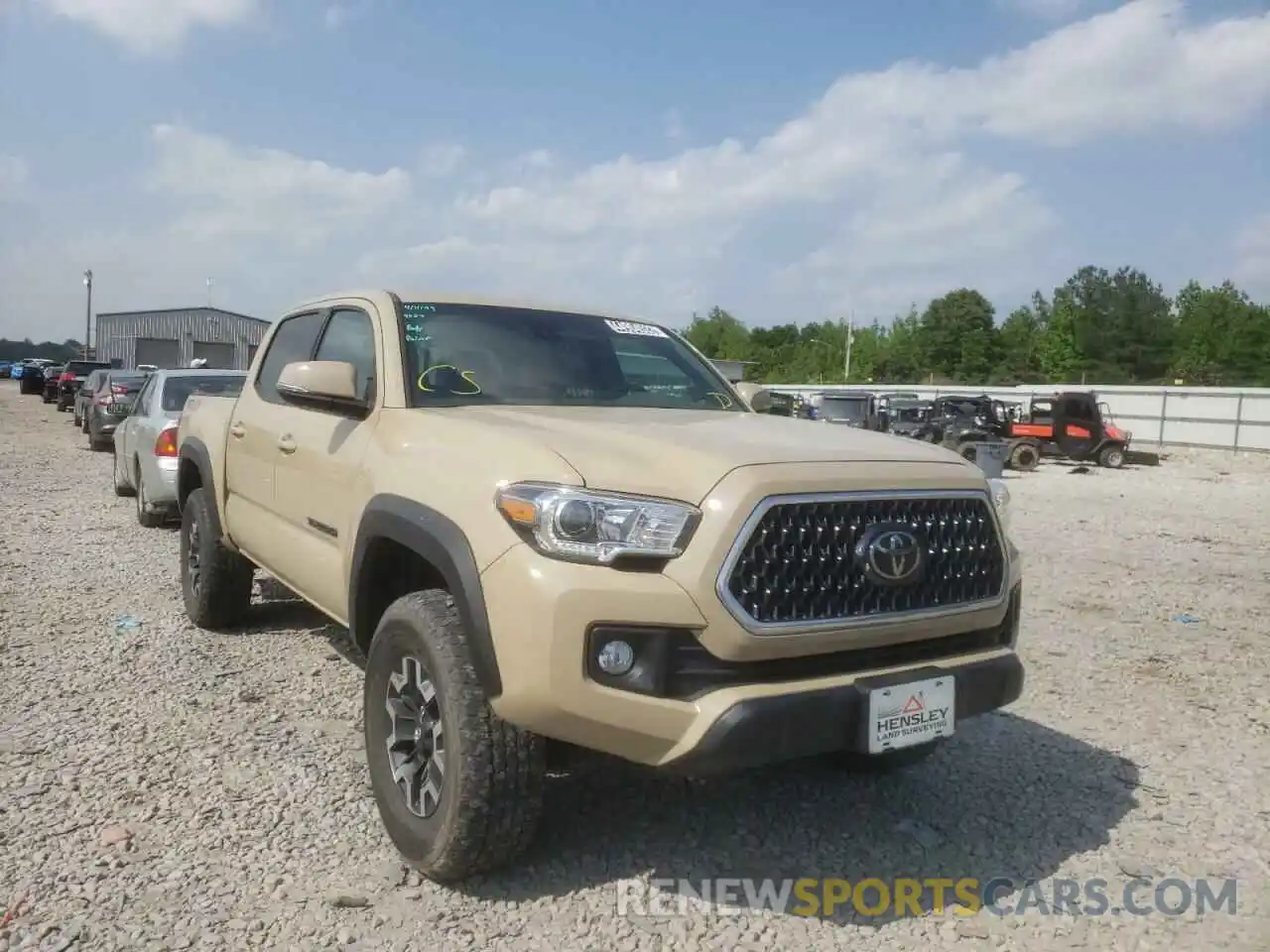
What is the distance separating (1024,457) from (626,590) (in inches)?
855

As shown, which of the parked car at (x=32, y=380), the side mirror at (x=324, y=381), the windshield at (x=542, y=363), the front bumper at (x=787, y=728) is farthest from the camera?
the parked car at (x=32, y=380)

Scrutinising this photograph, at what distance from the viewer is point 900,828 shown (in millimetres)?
3510

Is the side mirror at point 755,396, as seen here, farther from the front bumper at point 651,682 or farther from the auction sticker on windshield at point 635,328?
the front bumper at point 651,682

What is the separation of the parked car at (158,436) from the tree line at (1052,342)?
45.2m

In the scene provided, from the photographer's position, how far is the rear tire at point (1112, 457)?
23.4 m

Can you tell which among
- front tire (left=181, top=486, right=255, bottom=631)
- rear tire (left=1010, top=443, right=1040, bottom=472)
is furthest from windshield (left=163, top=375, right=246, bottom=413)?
rear tire (left=1010, top=443, right=1040, bottom=472)

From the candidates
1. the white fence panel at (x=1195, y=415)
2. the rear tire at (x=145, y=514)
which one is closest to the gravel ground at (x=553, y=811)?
the rear tire at (x=145, y=514)

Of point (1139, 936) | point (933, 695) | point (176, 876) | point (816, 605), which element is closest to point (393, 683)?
point (176, 876)

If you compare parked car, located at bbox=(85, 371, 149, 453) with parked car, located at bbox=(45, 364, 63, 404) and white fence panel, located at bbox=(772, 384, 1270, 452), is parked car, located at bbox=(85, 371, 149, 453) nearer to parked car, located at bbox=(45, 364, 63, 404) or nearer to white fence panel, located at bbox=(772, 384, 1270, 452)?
parked car, located at bbox=(45, 364, 63, 404)

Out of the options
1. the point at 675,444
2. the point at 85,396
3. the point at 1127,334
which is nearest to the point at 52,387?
the point at 85,396

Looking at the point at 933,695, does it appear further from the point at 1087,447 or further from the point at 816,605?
the point at 1087,447

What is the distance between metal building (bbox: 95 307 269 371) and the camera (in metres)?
56.8

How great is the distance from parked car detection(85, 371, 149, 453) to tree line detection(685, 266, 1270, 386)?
142ft

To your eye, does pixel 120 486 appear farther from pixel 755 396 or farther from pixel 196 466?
pixel 755 396
